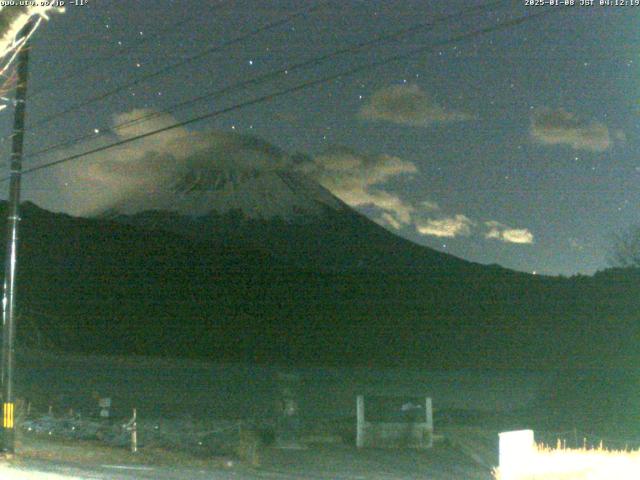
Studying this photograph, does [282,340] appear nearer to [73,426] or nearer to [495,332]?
[495,332]

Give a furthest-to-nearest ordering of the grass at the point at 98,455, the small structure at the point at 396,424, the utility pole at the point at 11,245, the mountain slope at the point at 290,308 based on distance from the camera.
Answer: the mountain slope at the point at 290,308 → the small structure at the point at 396,424 → the grass at the point at 98,455 → the utility pole at the point at 11,245

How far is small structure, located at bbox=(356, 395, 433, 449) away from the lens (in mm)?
28609

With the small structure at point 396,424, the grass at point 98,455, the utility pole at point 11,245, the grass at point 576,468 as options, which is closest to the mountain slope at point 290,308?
the small structure at point 396,424

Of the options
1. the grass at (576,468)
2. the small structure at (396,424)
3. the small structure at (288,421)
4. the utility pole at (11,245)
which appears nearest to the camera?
the grass at (576,468)

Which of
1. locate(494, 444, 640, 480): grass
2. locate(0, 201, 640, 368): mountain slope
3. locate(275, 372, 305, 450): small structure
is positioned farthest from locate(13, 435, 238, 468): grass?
locate(0, 201, 640, 368): mountain slope

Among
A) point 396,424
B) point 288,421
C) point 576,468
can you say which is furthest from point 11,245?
point 396,424

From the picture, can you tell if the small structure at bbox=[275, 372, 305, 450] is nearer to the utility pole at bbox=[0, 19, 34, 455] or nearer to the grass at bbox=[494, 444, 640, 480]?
the utility pole at bbox=[0, 19, 34, 455]

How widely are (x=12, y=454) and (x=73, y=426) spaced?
1027 centimetres

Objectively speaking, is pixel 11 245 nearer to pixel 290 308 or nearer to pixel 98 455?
pixel 98 455

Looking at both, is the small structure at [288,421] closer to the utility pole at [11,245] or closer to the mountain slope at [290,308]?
the utility pole at [11,245]

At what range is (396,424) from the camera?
95.7ft

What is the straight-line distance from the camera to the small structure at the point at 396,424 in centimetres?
2861

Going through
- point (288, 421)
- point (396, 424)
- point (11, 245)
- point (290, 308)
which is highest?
point (290, 308)

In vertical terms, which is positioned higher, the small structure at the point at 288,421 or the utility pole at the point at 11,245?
the utility pole at the point at 11,245
